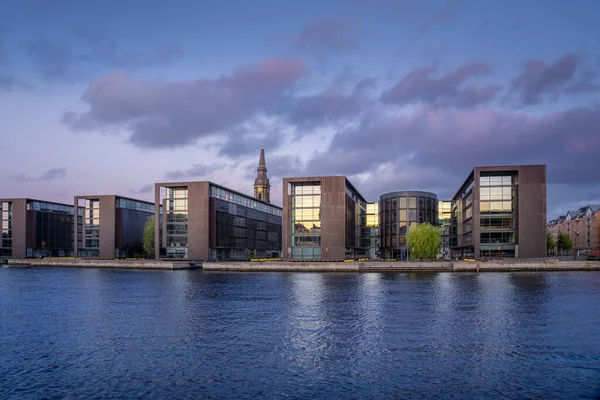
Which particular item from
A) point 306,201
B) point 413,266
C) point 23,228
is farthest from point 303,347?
point 23,228

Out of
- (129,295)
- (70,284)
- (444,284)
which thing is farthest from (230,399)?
(70,284)

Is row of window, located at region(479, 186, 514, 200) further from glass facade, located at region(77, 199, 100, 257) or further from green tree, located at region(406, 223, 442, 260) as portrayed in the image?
glass facade, located at region(77, 199, 100, 257)

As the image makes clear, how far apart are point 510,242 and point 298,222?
188ft

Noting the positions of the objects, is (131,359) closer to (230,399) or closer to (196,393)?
(196,393)

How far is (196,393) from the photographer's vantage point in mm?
24266

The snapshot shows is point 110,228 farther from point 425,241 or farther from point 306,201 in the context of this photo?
point 425,241

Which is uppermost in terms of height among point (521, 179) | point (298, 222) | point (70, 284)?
point (521, 179)

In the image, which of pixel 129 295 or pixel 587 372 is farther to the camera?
pixel 129 295

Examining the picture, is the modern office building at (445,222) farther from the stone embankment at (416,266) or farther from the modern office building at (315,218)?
the stone embankment at (416,266)

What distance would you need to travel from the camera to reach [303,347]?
108 ft

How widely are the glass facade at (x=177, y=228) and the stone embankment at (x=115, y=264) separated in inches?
443

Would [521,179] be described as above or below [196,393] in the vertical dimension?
above

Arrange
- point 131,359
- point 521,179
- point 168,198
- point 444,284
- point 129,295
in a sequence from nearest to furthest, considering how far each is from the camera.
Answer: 1. point 131,359
2. point 129,295
3. point 444,284
4. point 521,179
5. point 168,198

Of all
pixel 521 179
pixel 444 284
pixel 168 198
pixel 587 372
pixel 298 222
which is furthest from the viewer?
pixel 168 198
